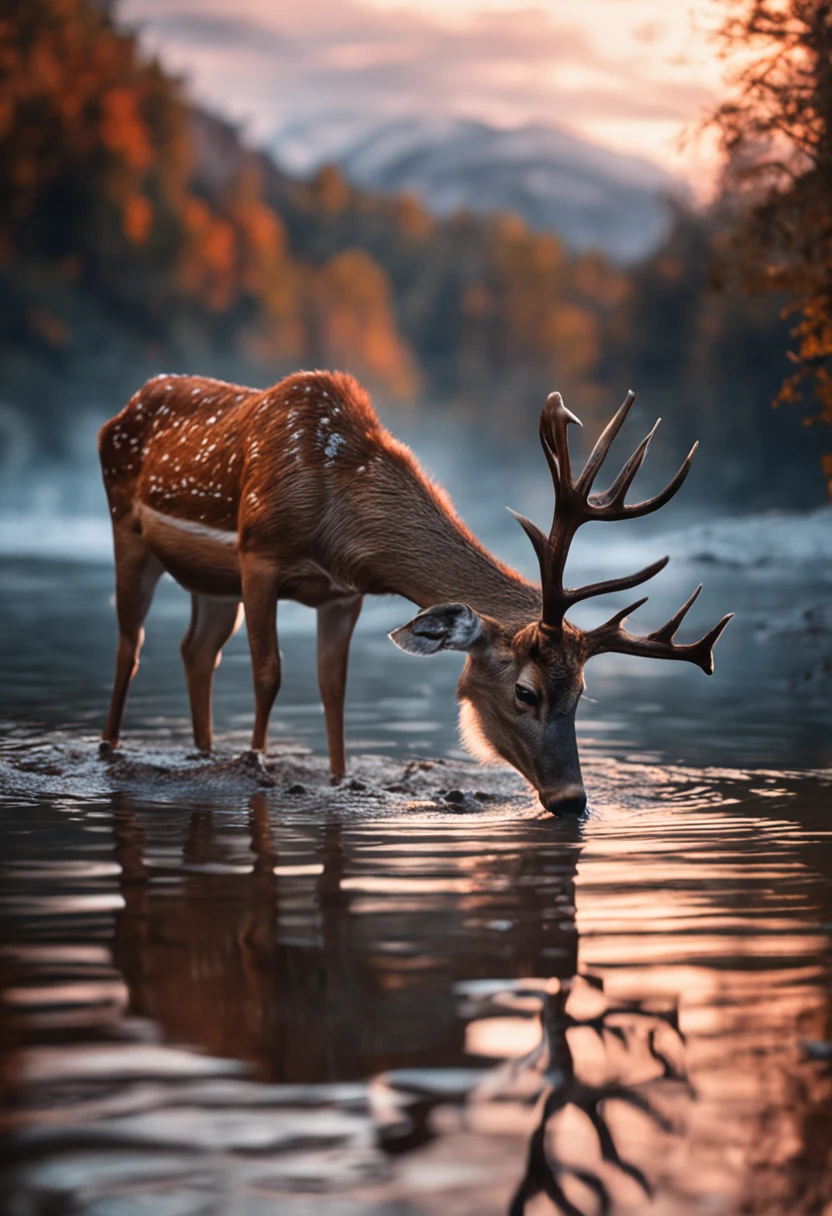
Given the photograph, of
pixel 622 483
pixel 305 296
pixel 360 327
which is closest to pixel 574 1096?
pixel 622 483

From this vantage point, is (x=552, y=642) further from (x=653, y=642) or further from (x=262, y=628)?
(x=262, y=628)

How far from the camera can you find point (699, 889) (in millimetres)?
5359

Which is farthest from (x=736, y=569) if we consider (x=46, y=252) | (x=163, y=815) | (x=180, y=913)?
(x=46, y=252)

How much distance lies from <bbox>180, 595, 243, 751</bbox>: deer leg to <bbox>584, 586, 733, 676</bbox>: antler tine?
8.37ft

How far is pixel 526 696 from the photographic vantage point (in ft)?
23.1

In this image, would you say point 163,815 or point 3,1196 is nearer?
point 3,1196

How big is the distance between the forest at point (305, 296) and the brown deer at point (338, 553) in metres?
21.7

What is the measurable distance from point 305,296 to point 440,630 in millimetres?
68249

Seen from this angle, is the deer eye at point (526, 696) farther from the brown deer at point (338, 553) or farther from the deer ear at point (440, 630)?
the deer ear at point (440, 630)

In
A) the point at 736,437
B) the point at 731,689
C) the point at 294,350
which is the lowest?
the point at 731,689

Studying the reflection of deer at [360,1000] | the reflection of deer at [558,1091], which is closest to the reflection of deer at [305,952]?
the reflection of deer at [360,1000]

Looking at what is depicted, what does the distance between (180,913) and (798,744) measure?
16.6 ft

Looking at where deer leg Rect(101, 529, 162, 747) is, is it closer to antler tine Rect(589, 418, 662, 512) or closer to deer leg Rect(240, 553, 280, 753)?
deer leg Rect(240, 553, 280, 753)

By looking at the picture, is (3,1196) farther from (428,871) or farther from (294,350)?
(294,350)
